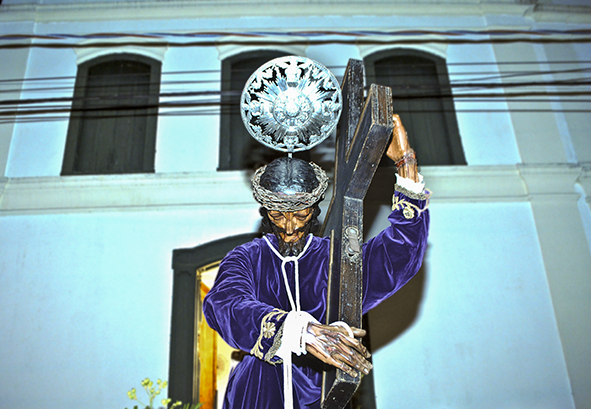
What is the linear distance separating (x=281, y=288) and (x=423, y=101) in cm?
575

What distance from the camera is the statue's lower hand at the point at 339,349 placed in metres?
1.58

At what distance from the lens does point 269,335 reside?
1708mm

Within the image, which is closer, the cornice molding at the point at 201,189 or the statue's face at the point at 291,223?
the statue's face at the point at 291,223

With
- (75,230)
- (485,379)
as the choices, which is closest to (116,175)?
(75,230)

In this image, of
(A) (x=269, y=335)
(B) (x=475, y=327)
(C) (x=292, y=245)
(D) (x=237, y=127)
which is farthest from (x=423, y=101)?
(A) (x=269, y=335)

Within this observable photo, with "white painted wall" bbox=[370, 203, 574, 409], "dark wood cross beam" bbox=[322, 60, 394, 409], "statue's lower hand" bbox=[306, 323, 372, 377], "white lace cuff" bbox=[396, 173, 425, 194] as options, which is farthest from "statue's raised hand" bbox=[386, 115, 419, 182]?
"white painted wall" bbox=[370, 203, 574, 409]

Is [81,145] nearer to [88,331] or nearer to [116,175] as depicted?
[116,175]

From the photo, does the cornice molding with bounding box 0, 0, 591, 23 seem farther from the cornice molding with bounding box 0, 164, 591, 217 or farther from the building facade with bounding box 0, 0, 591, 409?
the cornice molding with bounding box 0, 164, 591, 217

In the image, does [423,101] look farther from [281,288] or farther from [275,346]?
[275,346]

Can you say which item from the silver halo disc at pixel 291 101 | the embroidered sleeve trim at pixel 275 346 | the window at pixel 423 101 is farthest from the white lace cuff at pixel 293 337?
the window at pixel 423 101

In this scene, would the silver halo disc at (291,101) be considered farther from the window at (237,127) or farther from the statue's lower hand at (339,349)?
the window at (237,127)

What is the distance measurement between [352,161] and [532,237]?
5.13 meters

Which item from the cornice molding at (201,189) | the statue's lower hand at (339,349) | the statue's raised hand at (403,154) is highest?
the cornice molding at (201,189)

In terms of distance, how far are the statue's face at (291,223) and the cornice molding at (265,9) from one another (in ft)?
20.3
